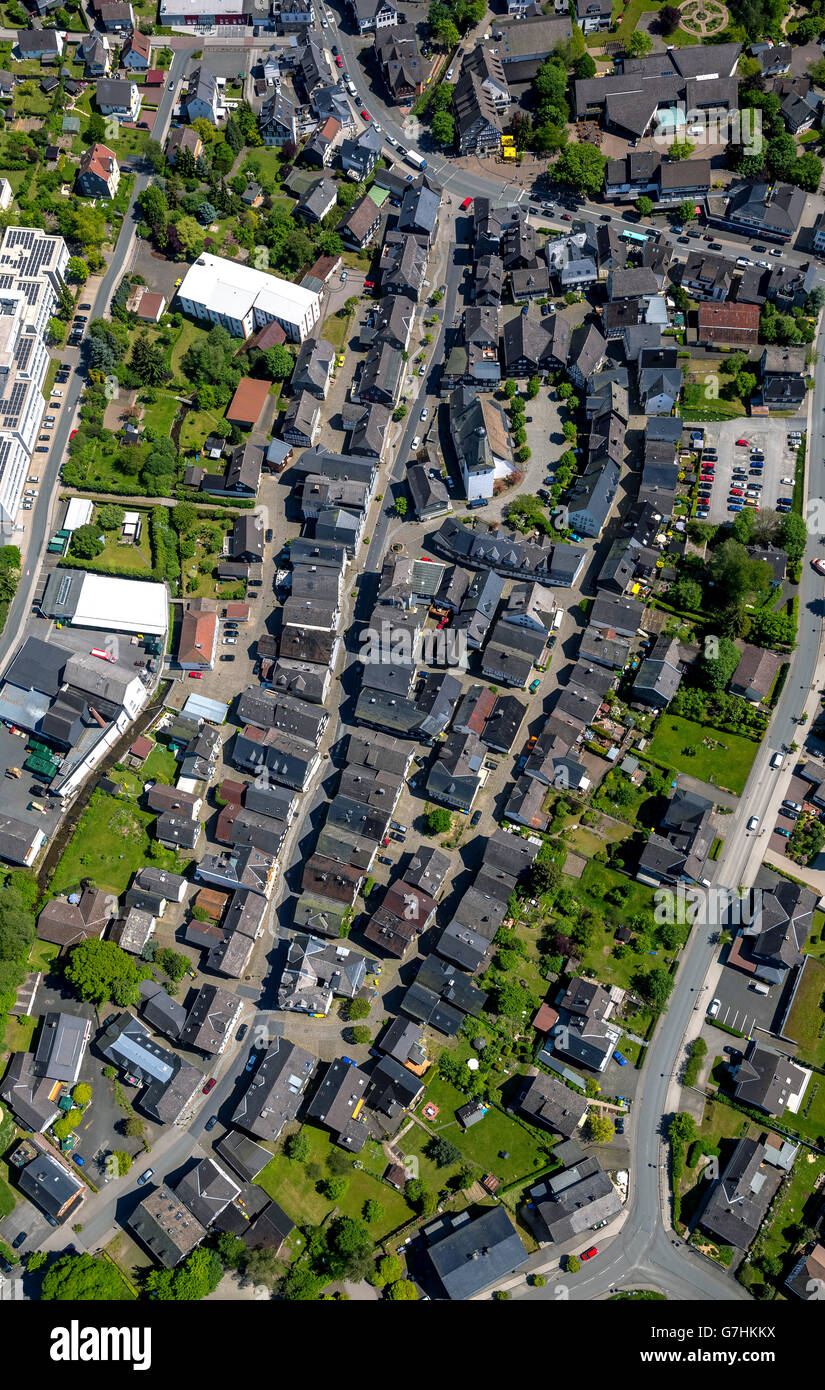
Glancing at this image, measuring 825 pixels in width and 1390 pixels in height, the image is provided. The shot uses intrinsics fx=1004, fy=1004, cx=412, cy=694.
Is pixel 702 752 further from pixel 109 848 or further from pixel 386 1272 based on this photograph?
pixel 109 848

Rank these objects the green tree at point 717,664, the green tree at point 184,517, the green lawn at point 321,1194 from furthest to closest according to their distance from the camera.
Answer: the green tree at point 184,517, the green tree at point 717,664, the green lawn at point 321,1194

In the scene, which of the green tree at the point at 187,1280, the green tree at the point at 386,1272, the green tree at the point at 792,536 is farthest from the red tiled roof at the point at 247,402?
the green tree at the point at 386,1272

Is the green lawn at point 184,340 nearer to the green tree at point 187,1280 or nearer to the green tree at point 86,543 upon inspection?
the green tree at point 86,543

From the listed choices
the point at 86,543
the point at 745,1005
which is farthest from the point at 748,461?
the point at 86,543

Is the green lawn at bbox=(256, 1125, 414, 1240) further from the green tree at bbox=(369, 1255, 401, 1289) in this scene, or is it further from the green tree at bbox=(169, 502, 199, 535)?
the green tree at bbox=(169, 502, 199, 535)
